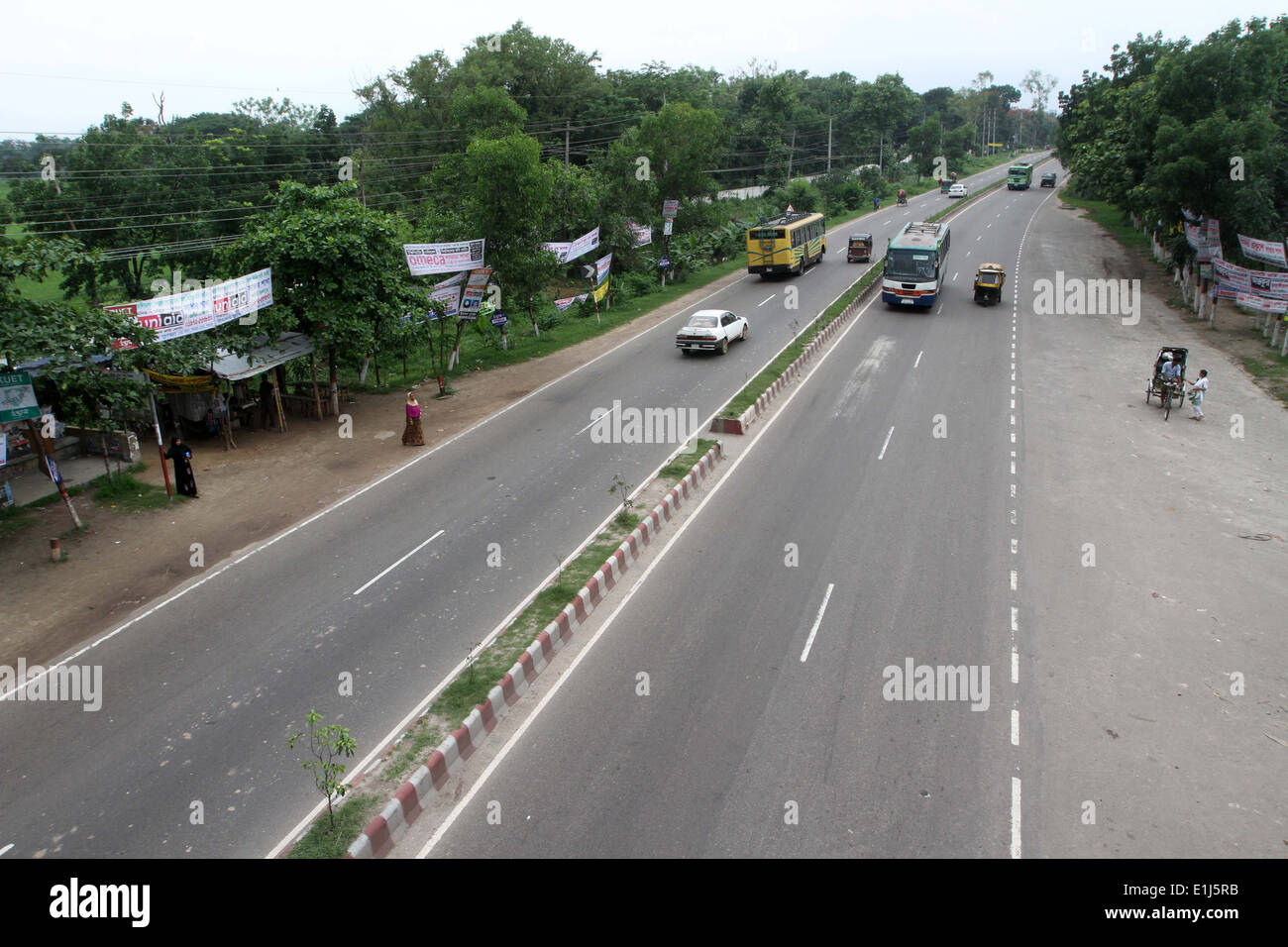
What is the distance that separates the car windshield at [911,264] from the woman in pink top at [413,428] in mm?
20775

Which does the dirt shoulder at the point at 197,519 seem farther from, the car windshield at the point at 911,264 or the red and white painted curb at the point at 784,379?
the car windshield at the point at 911,264

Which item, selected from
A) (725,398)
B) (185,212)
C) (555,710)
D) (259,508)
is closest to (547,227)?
(725,398)

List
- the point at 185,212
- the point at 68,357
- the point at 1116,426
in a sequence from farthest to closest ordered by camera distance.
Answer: the point at 185,212 → the point at 1116,426 → the point at 68,357

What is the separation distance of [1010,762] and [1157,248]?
143 feet

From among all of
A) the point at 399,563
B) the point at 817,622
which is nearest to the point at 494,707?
the point at 817,622

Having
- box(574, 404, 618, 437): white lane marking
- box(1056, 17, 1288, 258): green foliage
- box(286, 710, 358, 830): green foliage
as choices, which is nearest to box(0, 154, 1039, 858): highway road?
box(286, 710, 358, 830): green foliage

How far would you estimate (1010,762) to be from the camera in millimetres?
9031

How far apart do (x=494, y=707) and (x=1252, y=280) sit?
95.7 ft

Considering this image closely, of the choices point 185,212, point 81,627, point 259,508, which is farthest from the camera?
point 185,212

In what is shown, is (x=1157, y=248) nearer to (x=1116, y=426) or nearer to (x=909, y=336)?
(x=909, y=336)

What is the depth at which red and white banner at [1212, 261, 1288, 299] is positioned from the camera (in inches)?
1033

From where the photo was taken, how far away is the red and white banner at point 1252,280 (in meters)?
26.2

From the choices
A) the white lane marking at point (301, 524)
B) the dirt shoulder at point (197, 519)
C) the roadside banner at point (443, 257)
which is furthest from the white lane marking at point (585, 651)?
the roadside banner at point (443, 257)

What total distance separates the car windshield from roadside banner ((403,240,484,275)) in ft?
53.6
